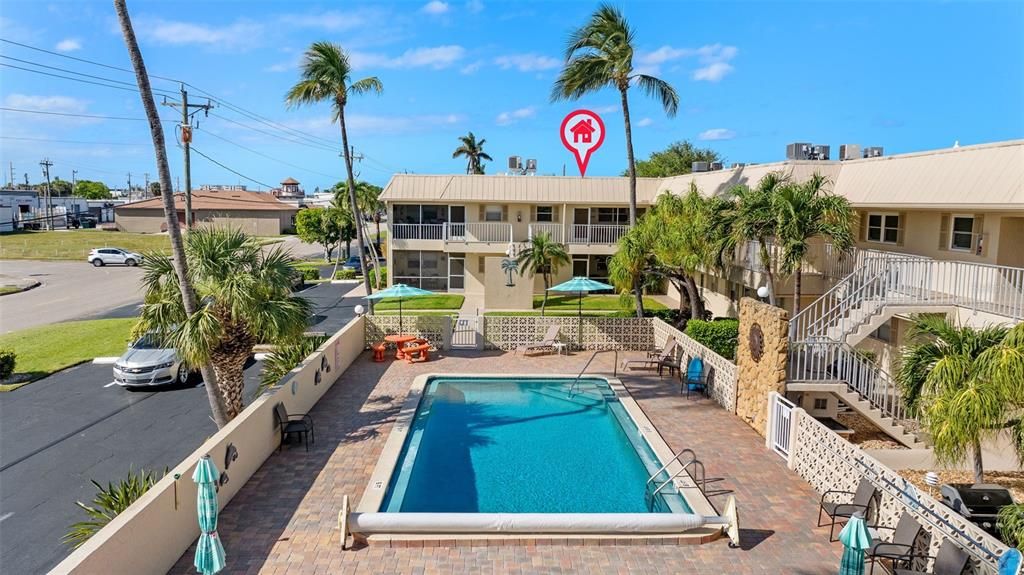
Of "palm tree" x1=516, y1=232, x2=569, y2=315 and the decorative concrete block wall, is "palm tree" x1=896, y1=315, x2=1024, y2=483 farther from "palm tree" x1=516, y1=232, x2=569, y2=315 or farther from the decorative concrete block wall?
"palm tree" x1=516, y1=232, x2=569, y2=315

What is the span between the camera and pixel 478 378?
59.3 ft

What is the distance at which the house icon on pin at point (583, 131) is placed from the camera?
Result: 25.5m

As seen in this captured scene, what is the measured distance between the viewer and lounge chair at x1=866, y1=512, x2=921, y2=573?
7598 millimetres

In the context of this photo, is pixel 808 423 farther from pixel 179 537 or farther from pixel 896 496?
pixel 179 537

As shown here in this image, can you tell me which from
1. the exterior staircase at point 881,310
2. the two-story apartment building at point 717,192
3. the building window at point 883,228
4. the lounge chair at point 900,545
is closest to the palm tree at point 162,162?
the lounge chair at point 900,545

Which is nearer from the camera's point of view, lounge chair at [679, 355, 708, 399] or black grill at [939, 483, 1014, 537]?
black grill at [939, 483, 1014, 537]

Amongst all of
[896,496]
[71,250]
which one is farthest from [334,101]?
[71,250]

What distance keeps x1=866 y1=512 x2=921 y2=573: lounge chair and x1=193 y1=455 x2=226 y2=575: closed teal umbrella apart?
752 cm

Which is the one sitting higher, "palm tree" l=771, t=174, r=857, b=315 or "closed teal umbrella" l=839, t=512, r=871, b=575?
"palm tree" l=771, t=174, r=857, b=315

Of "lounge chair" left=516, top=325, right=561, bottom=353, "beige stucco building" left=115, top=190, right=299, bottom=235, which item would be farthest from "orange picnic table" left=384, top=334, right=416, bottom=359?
"beige stucco building" left=115, top=190, right=299, bottom=235

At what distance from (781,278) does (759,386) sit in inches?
291

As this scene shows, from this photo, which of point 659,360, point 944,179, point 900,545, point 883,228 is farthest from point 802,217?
point 900,545

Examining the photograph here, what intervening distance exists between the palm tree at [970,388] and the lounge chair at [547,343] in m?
12.6

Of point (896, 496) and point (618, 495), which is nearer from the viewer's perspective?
point (896, 496)
